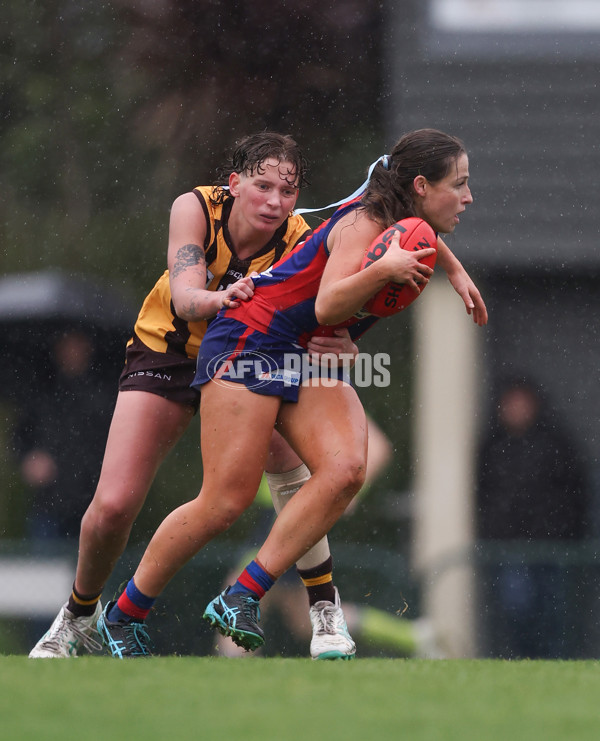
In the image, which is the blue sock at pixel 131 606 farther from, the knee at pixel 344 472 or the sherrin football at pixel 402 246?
the sherrin football at pixel 402 246

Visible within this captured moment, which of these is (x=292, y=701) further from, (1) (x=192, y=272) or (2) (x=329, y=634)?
(1) (x=192, y=272)

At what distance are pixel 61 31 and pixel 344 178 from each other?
2.25 meters

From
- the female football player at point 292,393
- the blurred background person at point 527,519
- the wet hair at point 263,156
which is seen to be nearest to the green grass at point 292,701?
the female football player at point 292,393

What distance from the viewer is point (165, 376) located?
13.2 ft

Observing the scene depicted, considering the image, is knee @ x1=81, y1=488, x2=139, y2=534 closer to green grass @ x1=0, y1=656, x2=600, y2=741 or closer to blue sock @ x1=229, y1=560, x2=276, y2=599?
blue sock @ x1=229, y1=560, x2=276, y2=599

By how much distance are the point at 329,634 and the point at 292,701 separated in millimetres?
1239

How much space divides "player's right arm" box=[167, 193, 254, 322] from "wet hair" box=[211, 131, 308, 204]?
0.34ft

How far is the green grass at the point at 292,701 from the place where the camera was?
7.56ft

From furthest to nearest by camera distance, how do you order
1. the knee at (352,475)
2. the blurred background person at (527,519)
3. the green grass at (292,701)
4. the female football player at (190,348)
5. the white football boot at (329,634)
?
1. the blurred background person at (527,519)
2. the female football player at (190,348)
3. the white football boot at (329,634)
4. the knee at (352,475)
5. the green grass at (292,701)

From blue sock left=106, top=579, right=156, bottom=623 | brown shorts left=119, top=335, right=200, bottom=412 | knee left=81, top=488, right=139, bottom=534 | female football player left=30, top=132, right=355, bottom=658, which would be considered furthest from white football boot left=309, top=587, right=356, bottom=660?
brown shorts left=119, top=335, right=200, bottom=412

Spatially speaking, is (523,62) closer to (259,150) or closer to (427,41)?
(427,41)

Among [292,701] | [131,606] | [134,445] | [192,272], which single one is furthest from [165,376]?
[292,701]

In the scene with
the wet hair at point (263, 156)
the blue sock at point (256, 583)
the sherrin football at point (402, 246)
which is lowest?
the blue sock at point (256, 583)

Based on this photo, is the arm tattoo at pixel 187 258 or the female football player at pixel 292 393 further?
the arm tattoo at pixel 187 258
